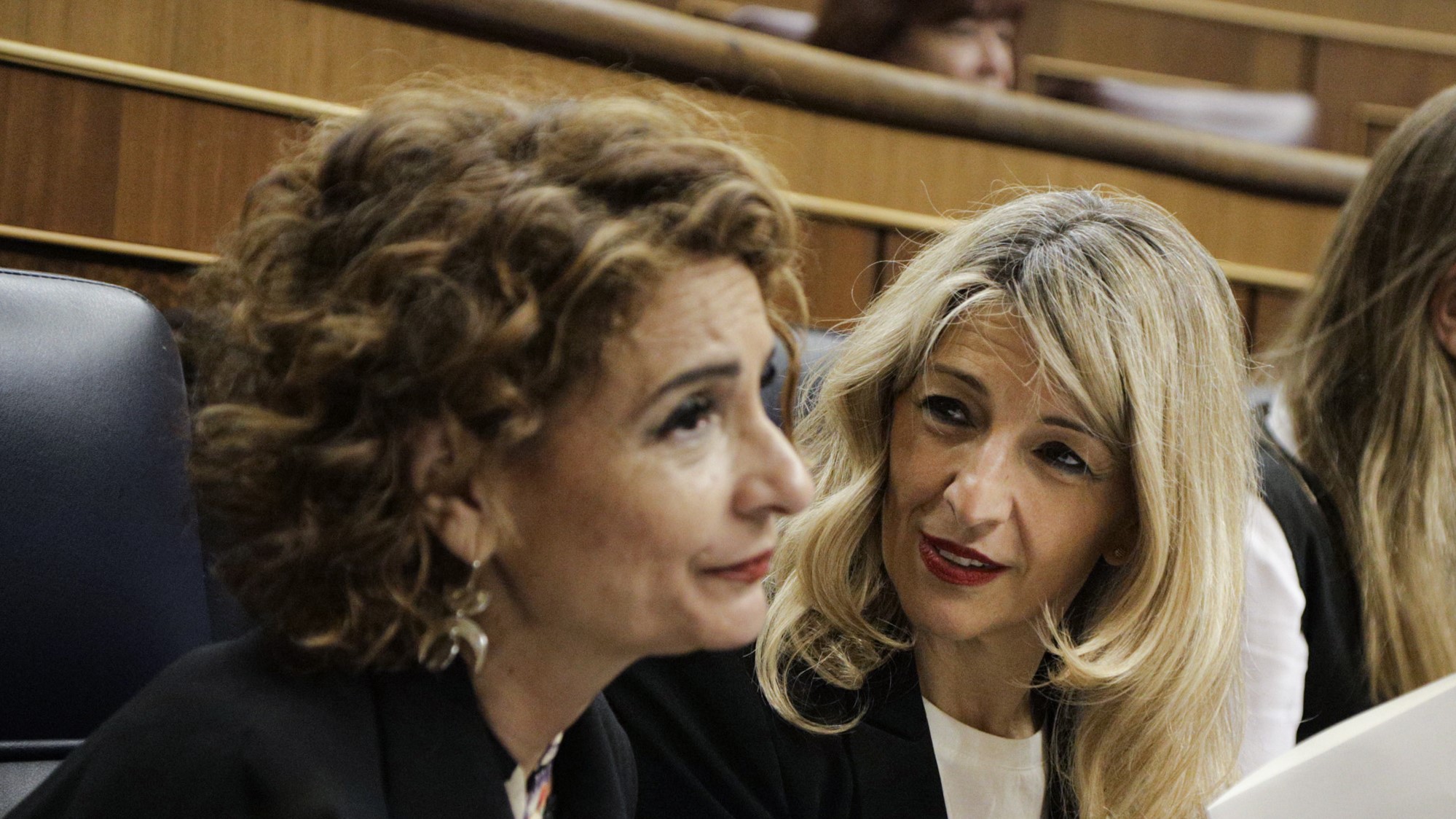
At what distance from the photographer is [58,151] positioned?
3.80 feet

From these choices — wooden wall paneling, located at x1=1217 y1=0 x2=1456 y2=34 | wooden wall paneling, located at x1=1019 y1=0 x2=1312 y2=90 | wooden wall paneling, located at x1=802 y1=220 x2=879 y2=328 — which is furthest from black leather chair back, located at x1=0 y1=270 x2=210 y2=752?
wooden wall paneling, located at x1=1217 y1=0 x2=1456 y2=34

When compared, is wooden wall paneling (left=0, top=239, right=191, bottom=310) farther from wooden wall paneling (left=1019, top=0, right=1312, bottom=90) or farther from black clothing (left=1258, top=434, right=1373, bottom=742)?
wooden wall paneling (left=1019, top=0, right=1312, bottom=90)

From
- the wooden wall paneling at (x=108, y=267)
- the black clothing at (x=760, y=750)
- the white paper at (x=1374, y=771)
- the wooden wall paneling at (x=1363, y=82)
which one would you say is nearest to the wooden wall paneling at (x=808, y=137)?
the wooden wall paneling at (x=108, y=267)

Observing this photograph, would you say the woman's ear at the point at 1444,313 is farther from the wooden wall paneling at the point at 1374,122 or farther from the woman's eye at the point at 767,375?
the wooden wall paneling at the point at 1374,122

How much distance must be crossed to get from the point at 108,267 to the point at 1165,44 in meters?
2.10

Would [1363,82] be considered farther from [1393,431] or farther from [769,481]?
[769,481]

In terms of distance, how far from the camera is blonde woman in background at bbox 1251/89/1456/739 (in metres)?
1.41

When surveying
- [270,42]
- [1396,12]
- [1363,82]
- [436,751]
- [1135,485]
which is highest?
[1396,12]

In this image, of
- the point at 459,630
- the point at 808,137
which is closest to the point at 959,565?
the point at 459,630

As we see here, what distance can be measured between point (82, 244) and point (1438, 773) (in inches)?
40.8

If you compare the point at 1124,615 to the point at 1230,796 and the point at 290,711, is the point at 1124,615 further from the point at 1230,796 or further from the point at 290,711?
the point at 290,711

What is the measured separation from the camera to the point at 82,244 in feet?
3.87

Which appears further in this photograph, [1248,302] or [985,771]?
[1248,302]

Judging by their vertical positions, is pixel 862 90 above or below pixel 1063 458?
above
